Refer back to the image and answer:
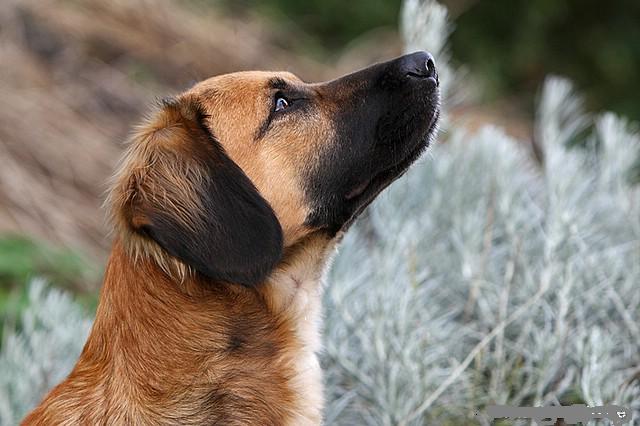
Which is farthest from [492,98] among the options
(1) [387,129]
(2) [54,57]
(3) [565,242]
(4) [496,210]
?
(1) [387,129]

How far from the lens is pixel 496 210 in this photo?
4289 mm

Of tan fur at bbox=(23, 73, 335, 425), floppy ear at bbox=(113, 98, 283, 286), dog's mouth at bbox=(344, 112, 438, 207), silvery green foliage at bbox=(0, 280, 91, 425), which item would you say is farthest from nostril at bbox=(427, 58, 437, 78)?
silvery green foliage at bbox=(0, 280, 91, 425)

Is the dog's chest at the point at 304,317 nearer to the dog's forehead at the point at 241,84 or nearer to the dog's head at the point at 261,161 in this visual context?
the dog's head at the point at 261,161

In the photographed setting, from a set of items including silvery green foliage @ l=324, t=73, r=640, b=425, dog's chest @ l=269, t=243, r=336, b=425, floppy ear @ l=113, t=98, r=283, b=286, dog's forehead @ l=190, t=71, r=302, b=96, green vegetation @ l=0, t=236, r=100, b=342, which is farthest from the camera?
green vegetation @ l=0, t=236, r=100, b=342

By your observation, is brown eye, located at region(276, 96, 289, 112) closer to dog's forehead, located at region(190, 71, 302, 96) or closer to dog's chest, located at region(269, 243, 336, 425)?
dog's forehead, located at region(190, 71, 302, 96)

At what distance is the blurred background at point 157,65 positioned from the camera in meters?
6.01

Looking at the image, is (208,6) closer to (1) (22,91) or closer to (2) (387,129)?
(1) (22,91)

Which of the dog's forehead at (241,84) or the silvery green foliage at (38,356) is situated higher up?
the dog's forehead at (241,84)

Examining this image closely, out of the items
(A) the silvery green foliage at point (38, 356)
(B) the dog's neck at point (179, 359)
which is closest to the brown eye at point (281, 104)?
(B) the dog's neck at point (179, 359)

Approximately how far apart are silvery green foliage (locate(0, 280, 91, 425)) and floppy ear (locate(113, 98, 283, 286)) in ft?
4.15

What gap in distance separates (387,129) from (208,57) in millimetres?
4896

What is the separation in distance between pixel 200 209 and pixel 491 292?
148 cm

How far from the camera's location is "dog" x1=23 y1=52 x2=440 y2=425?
9.00ft

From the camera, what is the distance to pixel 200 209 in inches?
108
